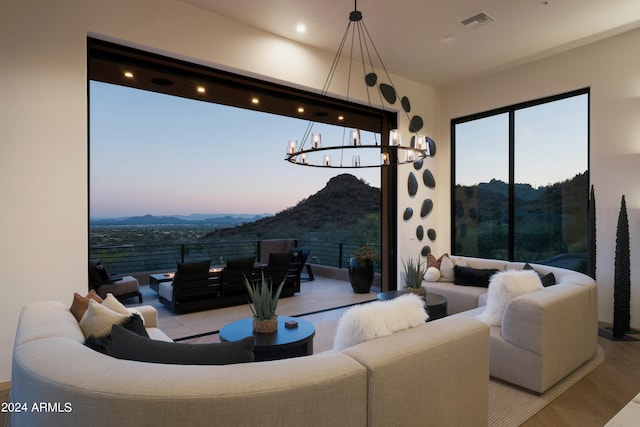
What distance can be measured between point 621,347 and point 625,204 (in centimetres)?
171

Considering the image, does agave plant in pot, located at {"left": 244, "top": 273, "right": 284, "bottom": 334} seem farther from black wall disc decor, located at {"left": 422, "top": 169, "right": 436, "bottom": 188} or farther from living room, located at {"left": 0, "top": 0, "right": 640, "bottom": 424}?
black wall disc decor, located at {"left": 422, "top": 169, "right": 436, "bottom": 188}

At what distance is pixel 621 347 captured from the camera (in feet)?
12.4

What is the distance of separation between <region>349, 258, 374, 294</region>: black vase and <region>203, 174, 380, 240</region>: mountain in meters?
1.97

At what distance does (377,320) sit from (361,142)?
2.30 meters

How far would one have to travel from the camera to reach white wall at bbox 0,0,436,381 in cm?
296

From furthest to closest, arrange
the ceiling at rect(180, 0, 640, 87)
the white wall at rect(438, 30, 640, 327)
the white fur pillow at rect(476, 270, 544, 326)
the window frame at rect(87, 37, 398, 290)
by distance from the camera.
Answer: the white wall at rect(438, 30, 640, 327) → the ceiling at rect(180, 0, 640, 87) → the window frame at rect(87, 37, 398, 290) → the white fur pillow at rect(476, 270, 544, 326)

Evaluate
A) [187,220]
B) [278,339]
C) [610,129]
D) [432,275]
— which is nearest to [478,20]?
[610,129]

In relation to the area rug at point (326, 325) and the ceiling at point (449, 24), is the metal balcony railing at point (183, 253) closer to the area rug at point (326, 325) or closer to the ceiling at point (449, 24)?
the area rug at point (326, 325)

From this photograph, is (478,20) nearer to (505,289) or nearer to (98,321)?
(505,289)

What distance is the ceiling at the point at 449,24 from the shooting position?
3857mm

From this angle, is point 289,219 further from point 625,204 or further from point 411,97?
point 625,204

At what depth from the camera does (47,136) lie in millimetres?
3143

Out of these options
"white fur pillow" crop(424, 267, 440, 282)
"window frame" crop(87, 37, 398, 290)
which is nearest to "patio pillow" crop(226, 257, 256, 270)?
"window frame" crop(87, 37, 398, 290)

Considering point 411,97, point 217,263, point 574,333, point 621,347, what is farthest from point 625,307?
point 217,263
